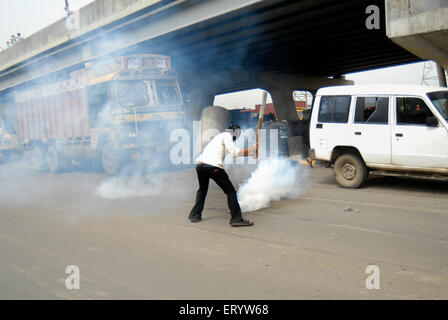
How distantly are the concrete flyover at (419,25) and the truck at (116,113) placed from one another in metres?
6.90

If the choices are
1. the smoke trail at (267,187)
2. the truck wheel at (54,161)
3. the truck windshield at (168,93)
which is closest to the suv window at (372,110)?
the smoke trail at (267,187)

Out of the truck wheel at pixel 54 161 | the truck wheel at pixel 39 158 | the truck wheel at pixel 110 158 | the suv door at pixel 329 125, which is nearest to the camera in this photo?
the suv door at pixel 329 125

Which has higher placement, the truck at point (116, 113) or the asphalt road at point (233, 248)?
the truck at point (116, 113)

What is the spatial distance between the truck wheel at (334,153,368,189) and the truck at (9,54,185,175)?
5836 mm

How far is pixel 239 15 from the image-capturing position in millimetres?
14461

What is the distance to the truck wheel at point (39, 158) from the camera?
16270 millimetres

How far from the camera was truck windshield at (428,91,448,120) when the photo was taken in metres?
7.12

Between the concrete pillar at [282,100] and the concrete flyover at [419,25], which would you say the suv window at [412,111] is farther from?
the concrete pillar at [282,100]

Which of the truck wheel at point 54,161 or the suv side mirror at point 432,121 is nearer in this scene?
the suv side mirror at point 432,121

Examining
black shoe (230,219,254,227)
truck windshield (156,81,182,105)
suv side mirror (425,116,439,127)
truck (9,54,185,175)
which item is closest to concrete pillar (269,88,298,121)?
truck (9,54,185,175)

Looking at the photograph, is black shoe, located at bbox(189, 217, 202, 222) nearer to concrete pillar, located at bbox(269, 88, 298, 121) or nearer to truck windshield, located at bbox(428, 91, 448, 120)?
truck windshield, located at bbox(428, 91, 448, 120)
